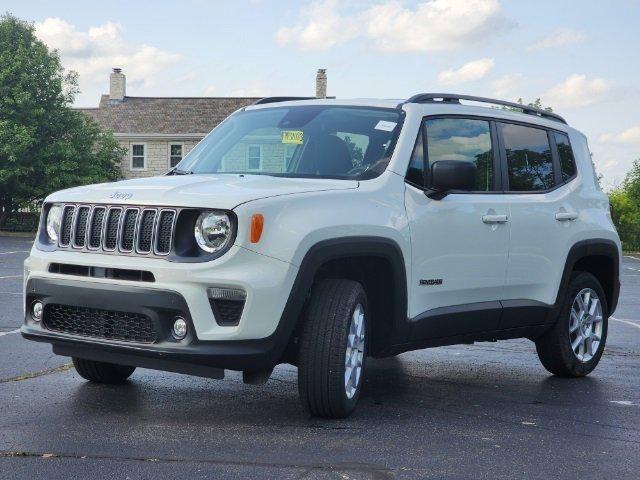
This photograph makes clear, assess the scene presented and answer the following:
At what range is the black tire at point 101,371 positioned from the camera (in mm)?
7348

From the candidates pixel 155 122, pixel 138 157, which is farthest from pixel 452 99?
pixel 155 122

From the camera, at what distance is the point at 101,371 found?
741 centimetres

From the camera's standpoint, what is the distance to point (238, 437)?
5.84 metres

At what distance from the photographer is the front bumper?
19.2ft

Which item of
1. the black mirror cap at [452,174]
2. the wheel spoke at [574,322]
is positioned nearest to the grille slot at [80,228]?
the black mirror cap at [452,174]

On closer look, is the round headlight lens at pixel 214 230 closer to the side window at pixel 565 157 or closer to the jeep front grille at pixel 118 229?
the jeep front grille at pixel 118 229

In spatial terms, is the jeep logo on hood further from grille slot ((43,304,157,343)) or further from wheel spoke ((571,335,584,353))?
wheel spoke ((571,335,584,353))

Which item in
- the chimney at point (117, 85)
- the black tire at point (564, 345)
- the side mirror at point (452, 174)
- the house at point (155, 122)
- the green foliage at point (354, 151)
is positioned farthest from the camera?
→ the chimney at point (117, 85)

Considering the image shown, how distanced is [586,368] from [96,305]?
433cm

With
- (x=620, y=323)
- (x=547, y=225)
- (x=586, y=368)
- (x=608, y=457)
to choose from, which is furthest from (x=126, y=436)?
(x=620, y=323)

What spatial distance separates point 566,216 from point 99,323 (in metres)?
3.82

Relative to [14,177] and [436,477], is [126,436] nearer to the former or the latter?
[436,477]

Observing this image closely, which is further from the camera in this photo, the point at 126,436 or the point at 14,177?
the point at 14,177

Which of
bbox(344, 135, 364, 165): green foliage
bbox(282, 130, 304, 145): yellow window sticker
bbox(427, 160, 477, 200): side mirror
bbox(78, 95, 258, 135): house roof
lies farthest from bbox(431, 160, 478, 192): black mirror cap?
bbox(78, 95, 258, 135): house roof
